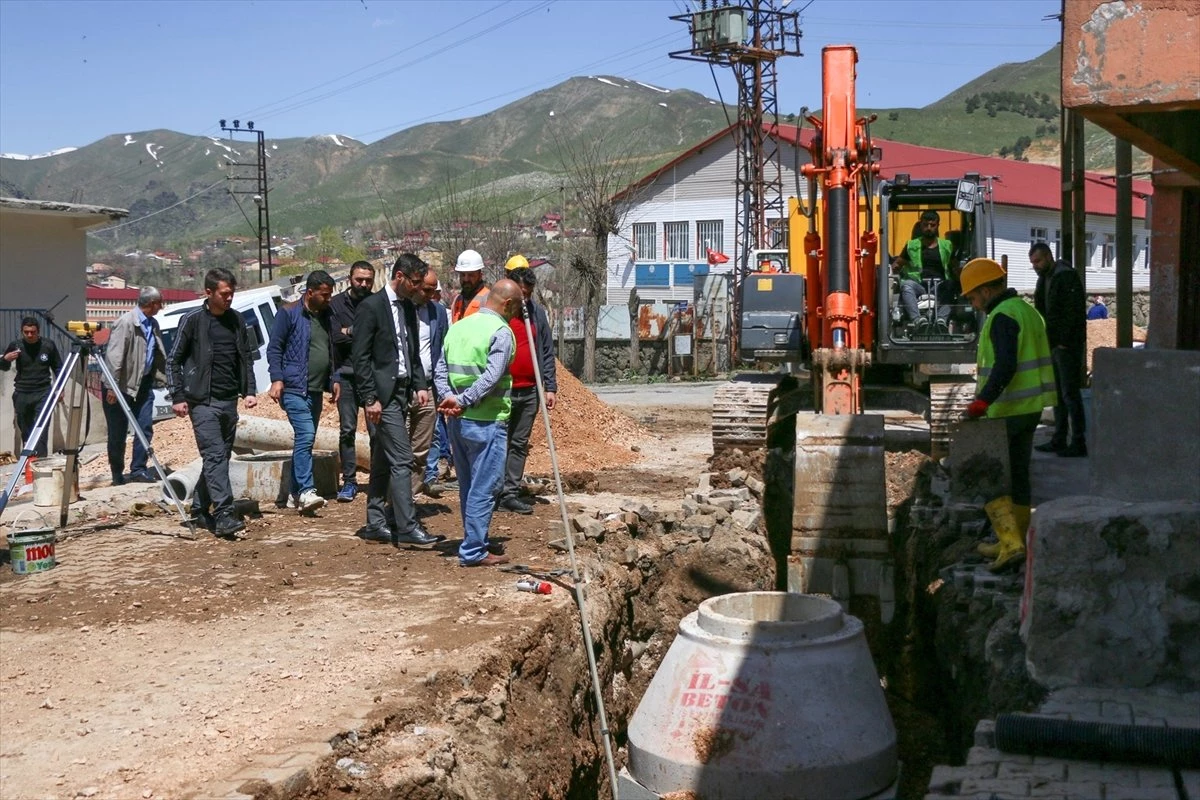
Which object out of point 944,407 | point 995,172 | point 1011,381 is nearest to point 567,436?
point 944,407

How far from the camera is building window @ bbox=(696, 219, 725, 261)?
42.9m

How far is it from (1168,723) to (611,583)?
3768 millimetres

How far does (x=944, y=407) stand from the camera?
1160cm

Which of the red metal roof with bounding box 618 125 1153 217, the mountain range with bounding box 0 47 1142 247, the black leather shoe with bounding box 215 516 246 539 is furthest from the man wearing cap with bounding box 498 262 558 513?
the red metal roof with bounding box 618 125 1153 217

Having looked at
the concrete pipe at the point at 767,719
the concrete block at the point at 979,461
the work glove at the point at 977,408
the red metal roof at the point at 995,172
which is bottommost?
the concrete pipe at the point at 767,719

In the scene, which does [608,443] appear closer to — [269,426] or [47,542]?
[269,426]

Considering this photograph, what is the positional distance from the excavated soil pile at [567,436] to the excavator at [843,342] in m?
1.61

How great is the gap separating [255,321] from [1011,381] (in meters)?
12.4

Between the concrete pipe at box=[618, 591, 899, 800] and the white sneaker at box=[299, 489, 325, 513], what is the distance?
4.20 m

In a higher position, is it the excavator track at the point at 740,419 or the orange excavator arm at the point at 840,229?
the orange excavator arm at the point at 840,229

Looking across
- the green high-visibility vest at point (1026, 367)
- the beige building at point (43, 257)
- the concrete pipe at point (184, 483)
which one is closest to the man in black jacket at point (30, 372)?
the concrete pipe at point (184, 483)

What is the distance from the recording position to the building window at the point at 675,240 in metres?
43.7

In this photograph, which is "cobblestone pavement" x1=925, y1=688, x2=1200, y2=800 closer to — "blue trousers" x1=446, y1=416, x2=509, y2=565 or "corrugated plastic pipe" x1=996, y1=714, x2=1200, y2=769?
"corrugated plastic pipe" x1=996, y1=714, x2=1200, y2=769

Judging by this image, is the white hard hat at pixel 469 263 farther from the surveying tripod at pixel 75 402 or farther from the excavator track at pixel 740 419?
the excavator track at pixel 740 419
